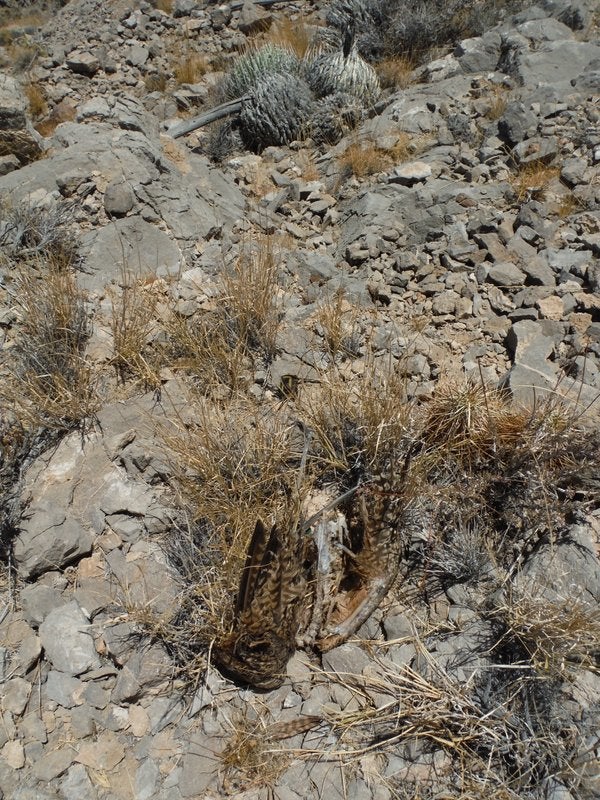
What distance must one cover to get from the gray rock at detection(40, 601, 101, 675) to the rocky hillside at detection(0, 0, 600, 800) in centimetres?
1

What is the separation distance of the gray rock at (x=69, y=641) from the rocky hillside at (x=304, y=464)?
0.04 feet

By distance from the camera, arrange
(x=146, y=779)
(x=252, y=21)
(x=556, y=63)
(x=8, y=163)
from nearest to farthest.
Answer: (x=146, y=779) → (x=8, y=163) → (x=556, y=63) → (x=252, y=21)

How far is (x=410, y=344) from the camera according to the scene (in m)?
3.31

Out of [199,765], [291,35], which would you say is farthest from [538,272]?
[291,35]

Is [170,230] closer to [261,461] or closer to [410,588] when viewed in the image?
[261,461]

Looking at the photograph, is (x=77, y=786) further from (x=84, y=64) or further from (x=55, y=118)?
(x=84, y=64)

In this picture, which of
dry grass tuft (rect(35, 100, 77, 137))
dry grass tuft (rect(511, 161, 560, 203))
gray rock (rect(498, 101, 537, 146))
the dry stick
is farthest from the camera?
the dry stick

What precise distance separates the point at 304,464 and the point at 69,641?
1158 millimetres

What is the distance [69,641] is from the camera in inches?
91.7

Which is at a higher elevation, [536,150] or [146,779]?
[536,150]

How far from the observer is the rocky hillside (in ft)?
6.98

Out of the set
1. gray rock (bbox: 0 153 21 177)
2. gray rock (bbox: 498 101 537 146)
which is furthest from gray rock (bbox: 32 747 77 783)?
gray rock (bbox: 498 101 537 146)

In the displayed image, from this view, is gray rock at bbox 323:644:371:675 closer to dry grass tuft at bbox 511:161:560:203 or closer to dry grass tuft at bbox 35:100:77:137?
dry grass tuft at bbox 511:161:560:203

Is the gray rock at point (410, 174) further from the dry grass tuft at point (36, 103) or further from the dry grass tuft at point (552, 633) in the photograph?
the dry grass tuft at point (36, 103)
